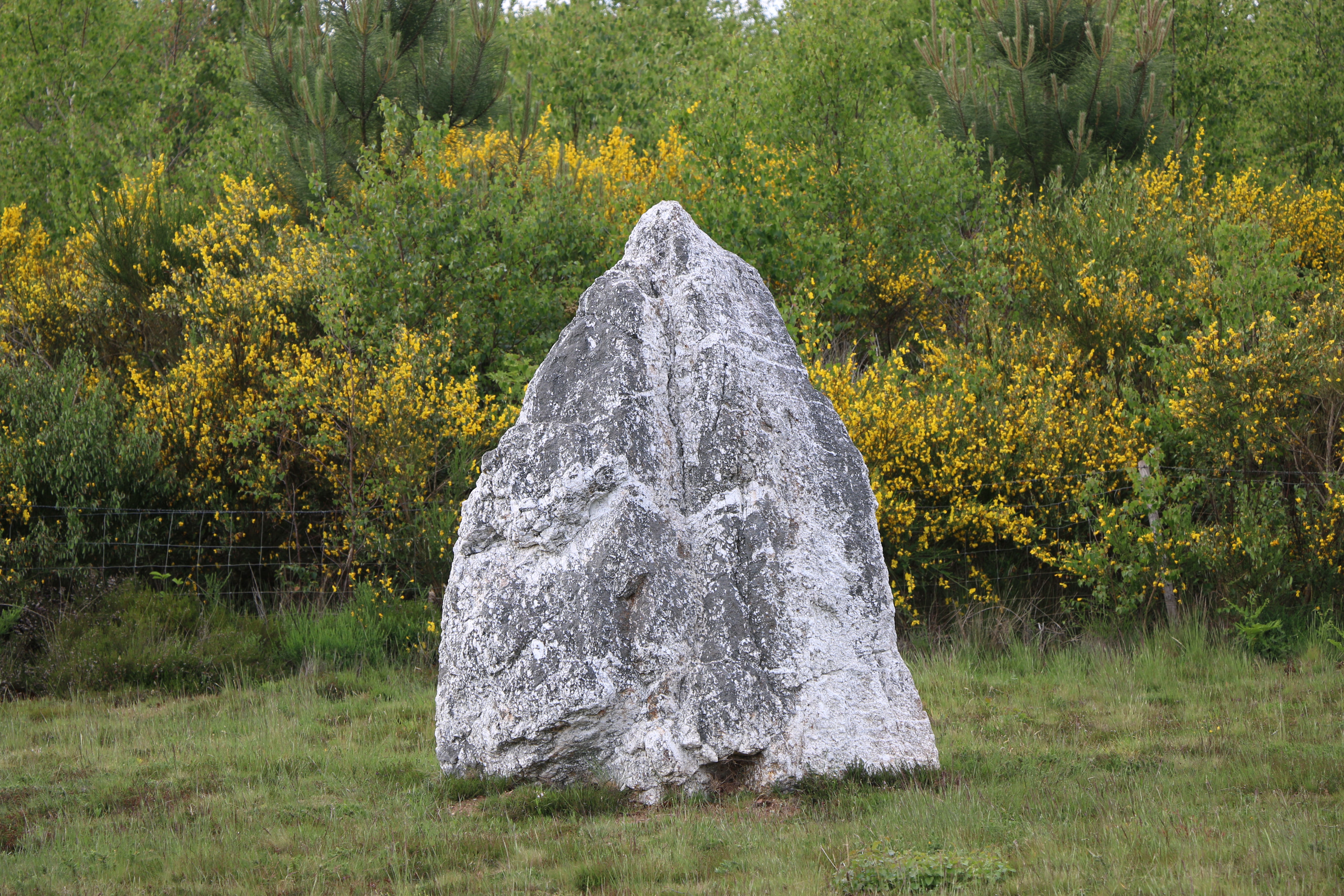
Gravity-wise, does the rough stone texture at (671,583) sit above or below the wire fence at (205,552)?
above

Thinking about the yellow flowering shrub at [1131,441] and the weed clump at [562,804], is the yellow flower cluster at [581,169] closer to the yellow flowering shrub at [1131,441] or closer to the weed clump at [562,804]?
the yellow flowering shrub at [1131,441]

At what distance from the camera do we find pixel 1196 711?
761 centimetres

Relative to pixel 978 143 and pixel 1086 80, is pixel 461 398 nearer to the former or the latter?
pixel 978 143

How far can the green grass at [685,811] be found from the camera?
4664mm

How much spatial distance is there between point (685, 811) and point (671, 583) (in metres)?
1.02

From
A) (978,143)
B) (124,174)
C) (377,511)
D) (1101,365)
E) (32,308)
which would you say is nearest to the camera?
(377,511)

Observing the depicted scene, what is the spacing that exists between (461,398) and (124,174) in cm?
978

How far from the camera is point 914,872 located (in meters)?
4.45

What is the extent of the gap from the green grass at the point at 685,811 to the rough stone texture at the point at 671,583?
266 mm

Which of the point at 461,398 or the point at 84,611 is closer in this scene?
the point at 84,611

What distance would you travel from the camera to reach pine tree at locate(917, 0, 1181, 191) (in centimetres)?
1592

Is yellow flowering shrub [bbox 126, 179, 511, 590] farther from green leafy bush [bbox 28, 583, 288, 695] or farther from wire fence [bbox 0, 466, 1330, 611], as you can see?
green leafy bush [bbox 28, 583, 288, 695]

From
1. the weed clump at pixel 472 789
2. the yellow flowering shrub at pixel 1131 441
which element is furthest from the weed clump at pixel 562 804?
the yellow flowering shrub at pixel 1131 441

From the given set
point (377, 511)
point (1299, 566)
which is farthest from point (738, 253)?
point (1299, 566)
